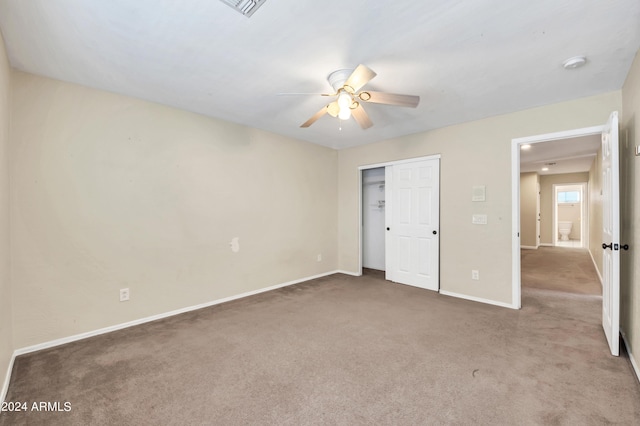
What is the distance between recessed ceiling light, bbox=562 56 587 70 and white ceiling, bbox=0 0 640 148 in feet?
0.16

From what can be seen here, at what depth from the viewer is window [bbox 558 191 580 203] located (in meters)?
10.4

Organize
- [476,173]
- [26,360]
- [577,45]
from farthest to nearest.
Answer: [476,173] < [26,360] < [577,45]

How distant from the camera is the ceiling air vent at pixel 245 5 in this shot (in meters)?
1.62

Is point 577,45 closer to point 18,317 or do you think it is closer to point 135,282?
point 135,282

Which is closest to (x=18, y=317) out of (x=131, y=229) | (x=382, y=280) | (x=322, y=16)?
(x=131, y=229)

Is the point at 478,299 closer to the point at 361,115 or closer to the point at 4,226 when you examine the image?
the point at 361,115

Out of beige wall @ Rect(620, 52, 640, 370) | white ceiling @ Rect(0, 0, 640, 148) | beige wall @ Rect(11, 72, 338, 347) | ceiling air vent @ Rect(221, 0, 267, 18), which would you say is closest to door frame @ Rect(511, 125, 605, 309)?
white ceiling @ Rect(0, 0, 640, 148)

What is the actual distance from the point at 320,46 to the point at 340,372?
2425mm

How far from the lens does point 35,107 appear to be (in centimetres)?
245

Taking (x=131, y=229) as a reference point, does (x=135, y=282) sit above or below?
below

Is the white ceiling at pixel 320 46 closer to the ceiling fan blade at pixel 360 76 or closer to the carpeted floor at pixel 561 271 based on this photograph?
the ceiling fan blade at pixel 360 76

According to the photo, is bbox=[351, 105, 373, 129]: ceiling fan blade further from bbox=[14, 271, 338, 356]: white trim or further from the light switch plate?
bbox=[14, 271, 338, 356]: white trim

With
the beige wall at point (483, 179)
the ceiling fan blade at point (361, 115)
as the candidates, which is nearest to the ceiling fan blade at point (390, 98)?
the ceiling fan blade at point (361, 115)

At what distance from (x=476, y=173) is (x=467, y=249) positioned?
1.04 meters
